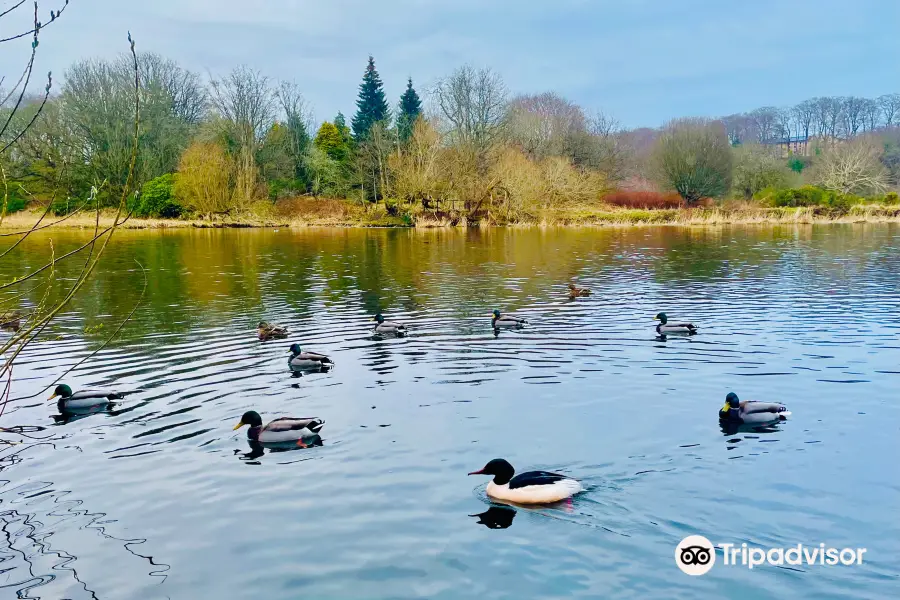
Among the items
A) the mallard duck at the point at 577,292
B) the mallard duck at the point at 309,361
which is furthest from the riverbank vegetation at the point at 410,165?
the mallard duck at the point at 309,361

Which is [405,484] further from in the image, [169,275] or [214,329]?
[169,275]

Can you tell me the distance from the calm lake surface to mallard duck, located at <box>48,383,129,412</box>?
1.14 ft

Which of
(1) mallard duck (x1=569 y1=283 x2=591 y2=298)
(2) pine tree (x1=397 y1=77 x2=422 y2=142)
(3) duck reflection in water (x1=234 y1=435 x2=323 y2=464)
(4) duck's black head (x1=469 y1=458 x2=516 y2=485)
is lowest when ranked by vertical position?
(3) duck reflection in water (x1=234 y1=435 x2=323 y2=464)

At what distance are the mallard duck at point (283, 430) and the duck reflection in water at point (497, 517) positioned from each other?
10.5ft

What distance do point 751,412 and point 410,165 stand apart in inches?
2027

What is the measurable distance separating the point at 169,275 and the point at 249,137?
4015 centimetres

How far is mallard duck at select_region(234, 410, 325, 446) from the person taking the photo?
9516mm

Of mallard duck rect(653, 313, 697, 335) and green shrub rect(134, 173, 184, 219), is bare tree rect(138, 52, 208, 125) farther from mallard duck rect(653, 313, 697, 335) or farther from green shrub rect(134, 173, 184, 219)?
mallard duck rect(653, 313, 697, 335)

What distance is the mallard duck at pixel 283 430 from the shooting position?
952 cm

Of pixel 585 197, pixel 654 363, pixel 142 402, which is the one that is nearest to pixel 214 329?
pixel 142 402

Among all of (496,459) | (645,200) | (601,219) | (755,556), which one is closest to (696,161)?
(645,200)

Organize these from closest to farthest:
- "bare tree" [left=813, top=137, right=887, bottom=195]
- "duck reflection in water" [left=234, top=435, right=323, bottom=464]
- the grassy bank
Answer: "duck reflection in water" [left=234, top=435, right=323, bottom=464]
the grassy bank
"bare tree" [left=813, top=137, right=887, bottom=195]

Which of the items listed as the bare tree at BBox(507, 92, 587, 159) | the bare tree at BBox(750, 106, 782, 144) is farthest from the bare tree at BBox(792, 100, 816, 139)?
the bare tree at BBox(507, 92, 587, 159)

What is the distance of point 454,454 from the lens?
908cm
